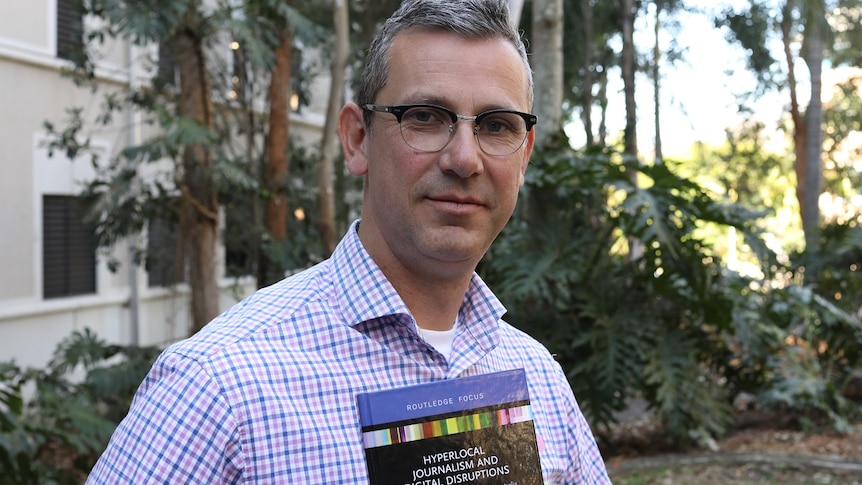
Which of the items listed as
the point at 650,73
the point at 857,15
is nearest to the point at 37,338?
the point at 650,73

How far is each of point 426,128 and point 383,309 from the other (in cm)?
34

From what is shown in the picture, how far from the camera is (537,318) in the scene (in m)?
7.48

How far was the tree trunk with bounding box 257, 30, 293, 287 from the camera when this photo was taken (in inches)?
364

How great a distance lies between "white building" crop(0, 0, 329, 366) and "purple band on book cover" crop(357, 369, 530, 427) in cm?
836

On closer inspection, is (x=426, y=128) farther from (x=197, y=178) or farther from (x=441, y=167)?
(x=197, y=178)

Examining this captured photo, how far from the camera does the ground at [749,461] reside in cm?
678

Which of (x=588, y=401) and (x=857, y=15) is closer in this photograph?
(x=588, y=401)

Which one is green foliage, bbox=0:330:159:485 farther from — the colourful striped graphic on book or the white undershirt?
the colourful striped graphic on book

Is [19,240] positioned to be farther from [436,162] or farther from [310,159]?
[436,162]

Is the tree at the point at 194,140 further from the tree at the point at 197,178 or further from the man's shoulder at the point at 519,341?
the man's shoulder at the point at 519,341

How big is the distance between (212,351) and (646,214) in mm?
5553

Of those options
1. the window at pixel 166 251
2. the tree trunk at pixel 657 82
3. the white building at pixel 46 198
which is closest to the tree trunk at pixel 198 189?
the window at pixel 166 251

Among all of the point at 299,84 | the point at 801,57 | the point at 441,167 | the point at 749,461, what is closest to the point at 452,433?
the point at 441,167

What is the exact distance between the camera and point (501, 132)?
1.72m
